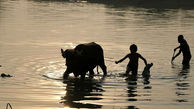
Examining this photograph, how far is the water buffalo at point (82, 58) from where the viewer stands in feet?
53.8

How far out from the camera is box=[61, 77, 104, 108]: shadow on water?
13.2 m

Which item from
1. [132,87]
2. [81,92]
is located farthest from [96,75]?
[81,92]

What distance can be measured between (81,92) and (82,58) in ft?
6.08

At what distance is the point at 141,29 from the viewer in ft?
112

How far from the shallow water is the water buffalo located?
0.30 metres

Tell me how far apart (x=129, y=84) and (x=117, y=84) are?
0.34 m

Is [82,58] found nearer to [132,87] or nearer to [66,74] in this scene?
[66,74]

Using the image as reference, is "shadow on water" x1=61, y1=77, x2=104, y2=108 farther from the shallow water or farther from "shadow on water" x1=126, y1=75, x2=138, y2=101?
"shadow on water" x1=126, y1=75, x2=138, y2=101

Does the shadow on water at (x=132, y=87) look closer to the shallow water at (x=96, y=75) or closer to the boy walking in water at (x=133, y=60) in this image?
the shallow water at (x=96, y=75)

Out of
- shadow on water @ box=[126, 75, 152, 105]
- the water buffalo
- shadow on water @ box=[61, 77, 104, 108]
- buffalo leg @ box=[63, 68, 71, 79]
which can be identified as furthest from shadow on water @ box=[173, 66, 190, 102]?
buffalo leg @ box=[63, 68, 71, 79]

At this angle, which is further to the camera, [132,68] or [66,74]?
[132,68]

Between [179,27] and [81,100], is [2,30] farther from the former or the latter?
[81,100]

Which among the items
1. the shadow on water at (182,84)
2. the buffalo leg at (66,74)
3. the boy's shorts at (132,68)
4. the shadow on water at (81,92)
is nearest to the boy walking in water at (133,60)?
the boy's shorts at (132,68)

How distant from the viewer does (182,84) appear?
54.0 ft
